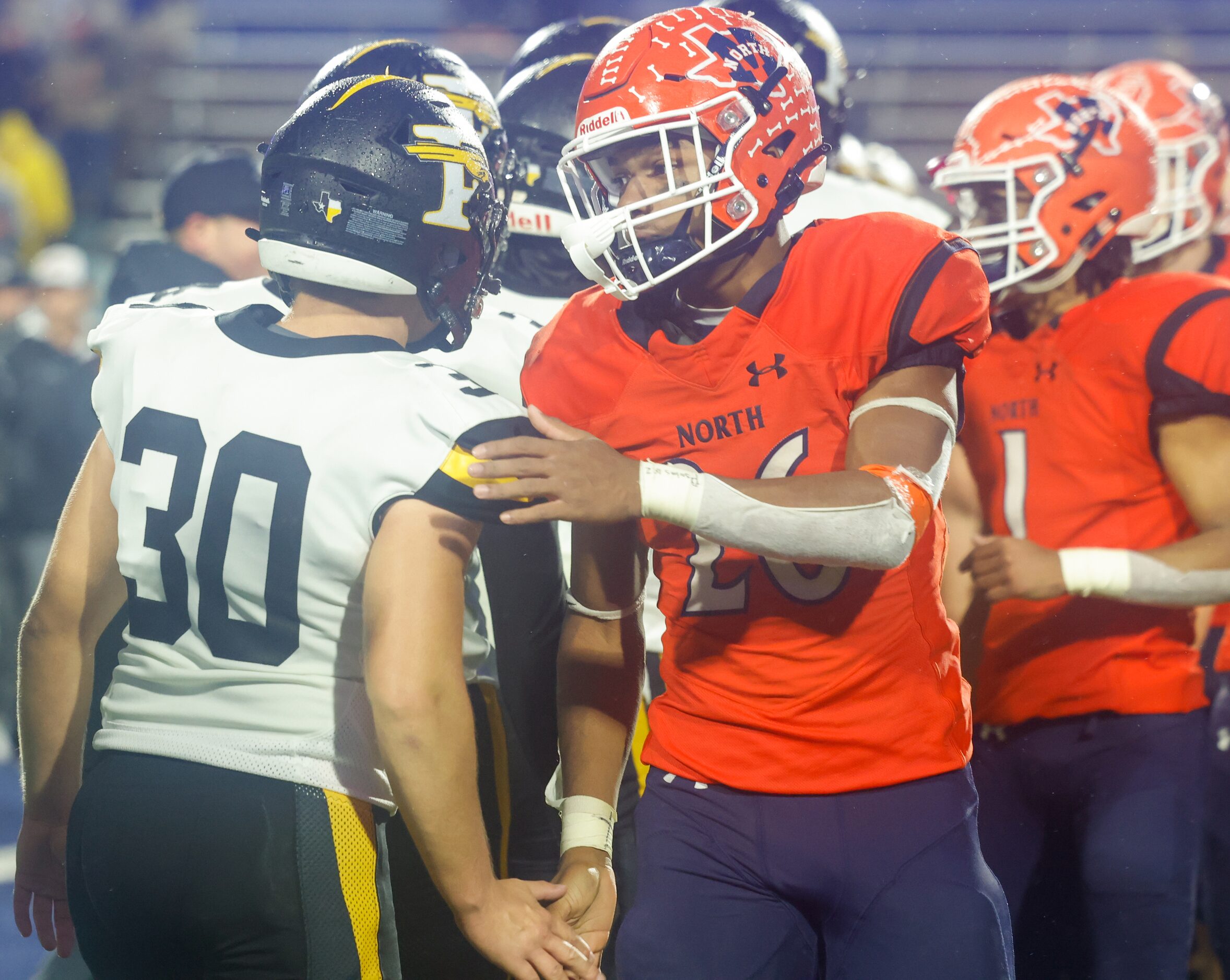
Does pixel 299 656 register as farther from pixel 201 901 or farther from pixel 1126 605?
pixel 1126 605

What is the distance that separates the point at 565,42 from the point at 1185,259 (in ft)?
5.00

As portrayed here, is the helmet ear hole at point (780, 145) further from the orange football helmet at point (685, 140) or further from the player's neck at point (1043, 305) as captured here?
the player's neck at point (1043, 305)

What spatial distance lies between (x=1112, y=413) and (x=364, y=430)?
3.92ft

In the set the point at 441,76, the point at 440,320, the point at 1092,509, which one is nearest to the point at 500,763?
the point at 440,320

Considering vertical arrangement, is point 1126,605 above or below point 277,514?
below

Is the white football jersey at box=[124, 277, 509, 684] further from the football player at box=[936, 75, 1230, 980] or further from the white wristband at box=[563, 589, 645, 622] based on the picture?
the football player at box=[936, 75, 1230, 980]

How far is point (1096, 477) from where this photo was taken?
1893 millimetres

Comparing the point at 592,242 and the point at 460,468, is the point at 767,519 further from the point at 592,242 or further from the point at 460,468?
A: the point at 592,242

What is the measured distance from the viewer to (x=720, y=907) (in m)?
1.39

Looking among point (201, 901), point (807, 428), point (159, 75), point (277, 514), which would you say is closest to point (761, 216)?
point (807, 428)

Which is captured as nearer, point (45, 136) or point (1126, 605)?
point (1126, 605)

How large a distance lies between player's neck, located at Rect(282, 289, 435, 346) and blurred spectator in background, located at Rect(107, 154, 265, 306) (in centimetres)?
98

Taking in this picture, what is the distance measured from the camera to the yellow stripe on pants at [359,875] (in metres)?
1.36

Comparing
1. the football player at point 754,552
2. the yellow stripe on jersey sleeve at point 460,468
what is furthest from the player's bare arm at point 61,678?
the football player at point 754,552
